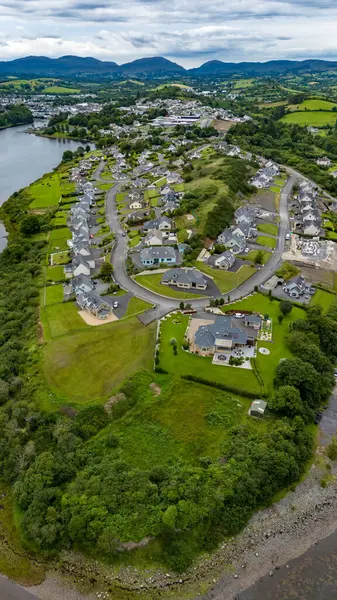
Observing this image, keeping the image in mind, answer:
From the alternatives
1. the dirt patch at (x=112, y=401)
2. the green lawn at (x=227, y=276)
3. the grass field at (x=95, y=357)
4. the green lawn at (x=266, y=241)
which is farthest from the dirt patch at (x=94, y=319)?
the green lawn at (x=266, y=241)

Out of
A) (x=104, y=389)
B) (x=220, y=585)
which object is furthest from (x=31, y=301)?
(x=220, y=585)

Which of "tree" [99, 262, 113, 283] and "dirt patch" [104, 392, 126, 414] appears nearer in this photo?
"dirt patch" [104, 392, 126, 414]

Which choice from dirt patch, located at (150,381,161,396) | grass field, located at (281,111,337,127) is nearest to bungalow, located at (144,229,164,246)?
dirt patch, located at (150,381,161,396)

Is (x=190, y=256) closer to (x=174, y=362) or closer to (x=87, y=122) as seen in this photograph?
(x=174, y=362)

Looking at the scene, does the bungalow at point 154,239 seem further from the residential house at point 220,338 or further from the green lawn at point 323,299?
the residential house at point 220,338

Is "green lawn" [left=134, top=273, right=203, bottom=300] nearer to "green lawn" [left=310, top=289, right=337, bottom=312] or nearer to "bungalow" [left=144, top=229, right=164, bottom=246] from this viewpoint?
"bungalow" [left=144, top=229, right=164, bottom=246]

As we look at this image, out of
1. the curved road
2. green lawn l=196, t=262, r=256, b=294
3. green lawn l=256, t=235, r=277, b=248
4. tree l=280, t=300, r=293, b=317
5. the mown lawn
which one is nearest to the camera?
the mown lawn
